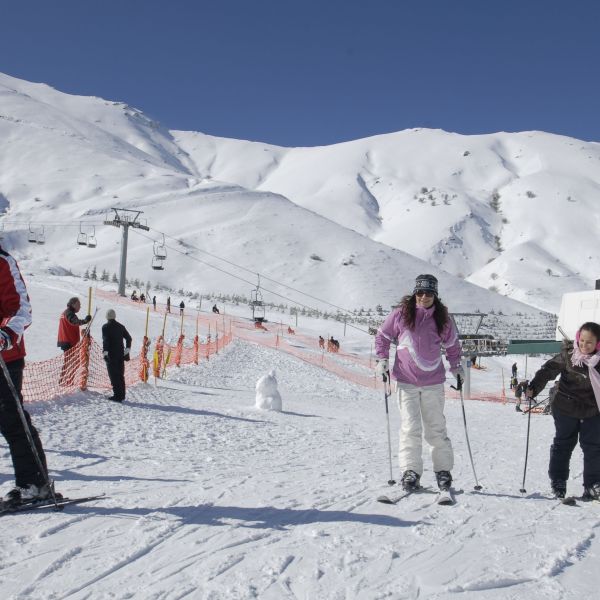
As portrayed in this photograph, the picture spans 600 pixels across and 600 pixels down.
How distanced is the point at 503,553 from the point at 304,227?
110 m

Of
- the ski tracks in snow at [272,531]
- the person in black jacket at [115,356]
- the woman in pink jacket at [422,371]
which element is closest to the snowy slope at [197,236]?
the person in black jacket at [115,356]

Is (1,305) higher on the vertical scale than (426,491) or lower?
higher

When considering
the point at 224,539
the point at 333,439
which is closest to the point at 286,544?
the point at 224,539

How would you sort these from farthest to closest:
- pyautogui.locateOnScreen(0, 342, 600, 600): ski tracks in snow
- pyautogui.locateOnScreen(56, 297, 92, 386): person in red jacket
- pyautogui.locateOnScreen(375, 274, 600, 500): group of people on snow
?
pyautogui.locateOnScreen(56, 297, 92, 386): person in red jacket → pyautogui.locateOnScreen(375, 274, 600, 500): group of people on snow → pyautogui.locateOnScreen(0, 342, 600, 600): ski tracks in snow

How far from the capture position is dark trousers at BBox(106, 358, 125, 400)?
10008 millimetres

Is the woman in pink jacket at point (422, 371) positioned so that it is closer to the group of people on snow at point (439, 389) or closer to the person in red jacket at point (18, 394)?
the group of people on snow at point (439, 389)

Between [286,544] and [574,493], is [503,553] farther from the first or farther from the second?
[574,493]

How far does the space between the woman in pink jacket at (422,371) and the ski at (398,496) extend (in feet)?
0.17

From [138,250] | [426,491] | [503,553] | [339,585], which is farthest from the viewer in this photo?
[138,250]

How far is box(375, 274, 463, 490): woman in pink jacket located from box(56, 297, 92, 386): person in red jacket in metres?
6.48

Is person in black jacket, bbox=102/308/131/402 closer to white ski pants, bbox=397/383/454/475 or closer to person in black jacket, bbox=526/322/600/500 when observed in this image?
white ski pants, bbox=397/383/454/475

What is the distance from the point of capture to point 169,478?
5.45m

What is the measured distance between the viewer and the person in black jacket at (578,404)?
16.3 feet

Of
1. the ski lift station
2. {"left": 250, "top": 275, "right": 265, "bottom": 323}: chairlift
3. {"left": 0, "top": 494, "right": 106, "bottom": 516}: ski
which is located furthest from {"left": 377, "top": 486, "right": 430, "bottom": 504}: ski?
{"left": 250, "top": 275, "right": 265, "bottom": 323}: chairlift
